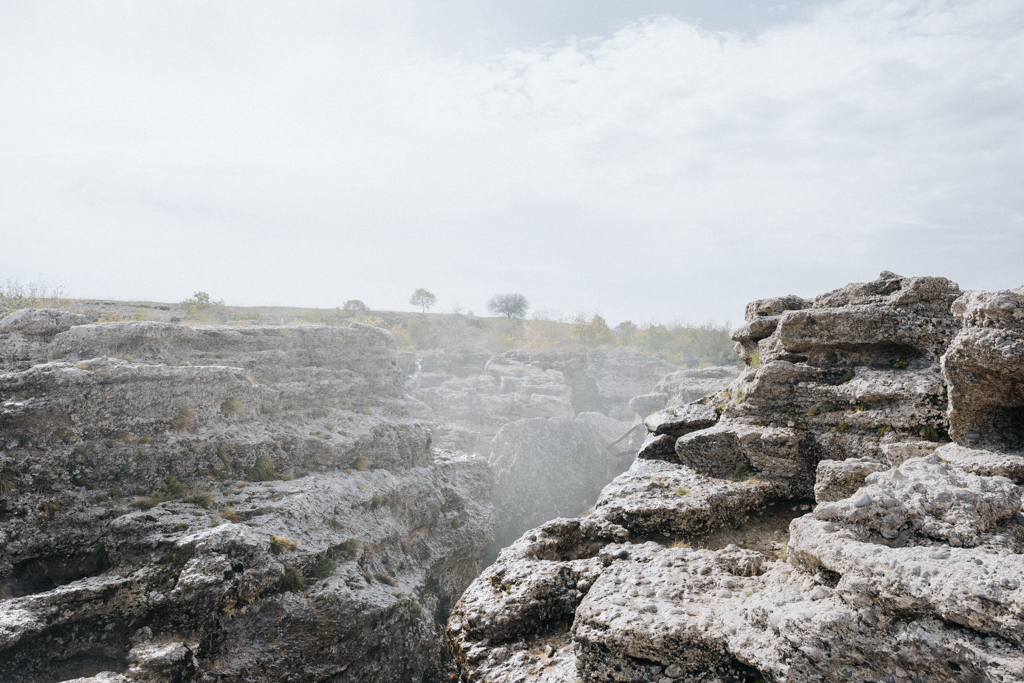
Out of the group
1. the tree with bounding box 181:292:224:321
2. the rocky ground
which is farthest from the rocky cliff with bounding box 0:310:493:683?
the tree with bounding box 181:292:224:321

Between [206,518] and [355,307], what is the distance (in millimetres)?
70571

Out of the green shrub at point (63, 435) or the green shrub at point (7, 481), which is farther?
the green shrub at point (63, 435)

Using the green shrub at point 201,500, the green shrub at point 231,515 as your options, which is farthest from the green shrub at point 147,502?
the green shrub at point 231,515

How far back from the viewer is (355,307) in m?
79.9

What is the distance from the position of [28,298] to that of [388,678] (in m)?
31.2

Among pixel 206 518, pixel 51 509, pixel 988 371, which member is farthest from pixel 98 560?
pixel 988 371

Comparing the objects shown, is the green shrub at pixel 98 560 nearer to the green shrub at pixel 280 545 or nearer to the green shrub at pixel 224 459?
the green shrub at pixel 224 459

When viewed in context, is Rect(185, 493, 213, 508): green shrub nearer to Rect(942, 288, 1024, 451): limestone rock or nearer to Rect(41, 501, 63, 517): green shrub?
Rect(41, 501, 63, 517): green shrub

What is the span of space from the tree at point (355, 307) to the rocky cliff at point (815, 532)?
71299 mm

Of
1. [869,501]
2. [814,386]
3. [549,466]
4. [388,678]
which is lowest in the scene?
[388,678]

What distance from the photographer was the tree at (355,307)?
78.4 meters

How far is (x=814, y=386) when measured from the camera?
10.2 metres

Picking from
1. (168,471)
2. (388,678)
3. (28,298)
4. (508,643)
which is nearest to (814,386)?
(508,643)

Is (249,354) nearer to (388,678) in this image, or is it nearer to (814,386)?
(388,678)
